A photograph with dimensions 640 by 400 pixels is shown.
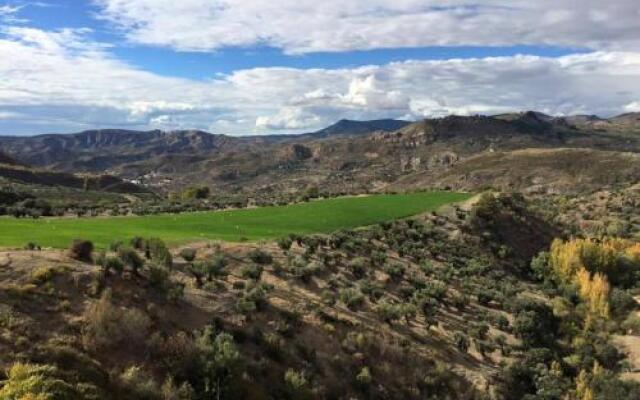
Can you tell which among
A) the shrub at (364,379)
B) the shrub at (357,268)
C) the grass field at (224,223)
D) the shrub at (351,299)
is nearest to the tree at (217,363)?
the shrub at (364,379)

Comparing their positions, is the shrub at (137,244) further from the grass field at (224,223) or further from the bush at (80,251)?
the bush at (80,251)

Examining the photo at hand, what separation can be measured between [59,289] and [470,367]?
1612cm

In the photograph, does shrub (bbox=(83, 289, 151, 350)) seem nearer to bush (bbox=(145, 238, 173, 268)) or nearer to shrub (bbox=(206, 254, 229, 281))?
bush (bbox=(145, 238, 173, 268))

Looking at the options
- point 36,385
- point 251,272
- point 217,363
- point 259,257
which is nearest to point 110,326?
point 217,363

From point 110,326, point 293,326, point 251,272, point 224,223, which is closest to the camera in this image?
point 110,326

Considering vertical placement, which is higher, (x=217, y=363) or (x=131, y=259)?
(x=131, y=259)

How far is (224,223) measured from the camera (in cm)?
3591

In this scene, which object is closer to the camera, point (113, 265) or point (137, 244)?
point (113, 265)

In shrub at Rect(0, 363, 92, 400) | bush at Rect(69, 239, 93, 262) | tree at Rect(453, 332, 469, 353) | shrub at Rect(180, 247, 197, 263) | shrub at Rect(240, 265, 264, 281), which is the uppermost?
bush at Rect(69, 239, 93, 262)

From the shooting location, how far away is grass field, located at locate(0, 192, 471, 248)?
26422 millimetres

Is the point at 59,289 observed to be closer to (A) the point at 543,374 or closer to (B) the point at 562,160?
(A) the point at 543,374

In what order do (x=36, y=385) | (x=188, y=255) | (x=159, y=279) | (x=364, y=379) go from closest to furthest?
(x=36, y=385) < (x=364, y=379) < (x=159, y=279) < (x=188, y=255)

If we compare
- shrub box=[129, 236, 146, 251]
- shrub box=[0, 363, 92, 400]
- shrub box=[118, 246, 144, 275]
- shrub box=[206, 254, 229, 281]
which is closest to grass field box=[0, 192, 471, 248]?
shrub box=[129, 236, 146, 251]

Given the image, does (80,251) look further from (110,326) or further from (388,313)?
(388,313)
